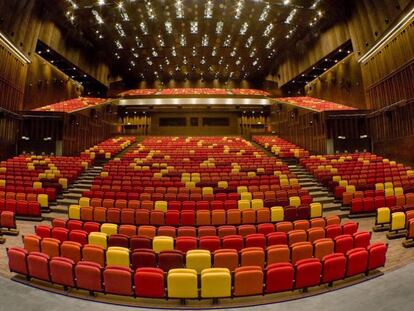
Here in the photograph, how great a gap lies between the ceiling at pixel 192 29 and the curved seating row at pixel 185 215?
34.2ft

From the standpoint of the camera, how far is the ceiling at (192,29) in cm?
1364

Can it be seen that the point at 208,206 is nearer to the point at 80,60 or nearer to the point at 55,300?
the point at 55,300

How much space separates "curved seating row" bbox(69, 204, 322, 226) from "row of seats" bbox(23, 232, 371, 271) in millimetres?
1503

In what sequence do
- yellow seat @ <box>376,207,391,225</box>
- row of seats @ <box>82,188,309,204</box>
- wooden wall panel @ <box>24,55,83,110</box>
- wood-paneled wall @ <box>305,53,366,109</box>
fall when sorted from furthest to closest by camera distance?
1. wood-paneled wall @ <box>305,53,366,109</box>
2. wooden wall panel @ <box>24,55,83,110</box>
3. row of seats @ <box>82,188,309,204</box>
4. yellow seat @ <box>376,207,391,225</box>

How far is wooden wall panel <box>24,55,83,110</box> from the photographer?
14359 millimetres

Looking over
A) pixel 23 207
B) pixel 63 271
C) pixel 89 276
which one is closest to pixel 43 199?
pixel 23 207

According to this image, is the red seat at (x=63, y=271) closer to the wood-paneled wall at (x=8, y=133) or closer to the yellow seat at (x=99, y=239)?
the yellow seat at (x=99, y=239)

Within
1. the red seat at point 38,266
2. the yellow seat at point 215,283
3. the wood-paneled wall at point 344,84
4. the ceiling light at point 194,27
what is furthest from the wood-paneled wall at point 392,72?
the red seat at point 38,266

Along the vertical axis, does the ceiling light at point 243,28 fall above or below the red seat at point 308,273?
above

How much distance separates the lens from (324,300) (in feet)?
10.6

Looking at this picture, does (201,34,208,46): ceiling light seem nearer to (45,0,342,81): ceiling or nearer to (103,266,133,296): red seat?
(45,0,342,81): ceiling

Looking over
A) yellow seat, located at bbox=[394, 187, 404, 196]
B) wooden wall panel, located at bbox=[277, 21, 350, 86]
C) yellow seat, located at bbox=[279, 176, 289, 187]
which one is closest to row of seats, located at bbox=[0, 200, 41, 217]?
yellow seat, located at bbox=[279, 176, 289, 187]

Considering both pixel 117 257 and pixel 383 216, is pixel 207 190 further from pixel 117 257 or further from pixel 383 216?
pixel 117 257

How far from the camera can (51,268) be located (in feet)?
11.4
